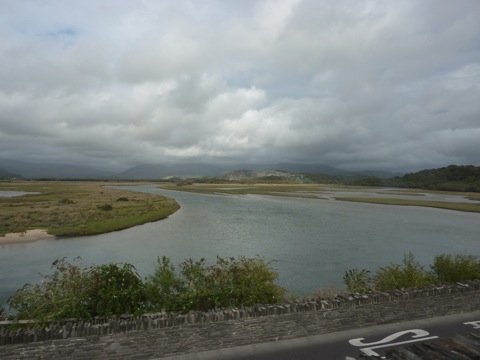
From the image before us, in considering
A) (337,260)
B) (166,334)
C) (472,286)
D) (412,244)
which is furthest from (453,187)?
(166,334)

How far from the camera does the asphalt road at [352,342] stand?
11.1 metres

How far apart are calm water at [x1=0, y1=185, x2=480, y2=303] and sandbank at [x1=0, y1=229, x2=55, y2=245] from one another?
196 cm

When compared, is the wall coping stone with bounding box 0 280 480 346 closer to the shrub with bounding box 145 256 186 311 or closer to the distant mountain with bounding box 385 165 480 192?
the shrub with bounding box 145 256 186 311

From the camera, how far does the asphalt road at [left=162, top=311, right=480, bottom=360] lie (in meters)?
11.1

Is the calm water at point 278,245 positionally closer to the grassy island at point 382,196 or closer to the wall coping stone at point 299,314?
the wall coping stone at point 299,314

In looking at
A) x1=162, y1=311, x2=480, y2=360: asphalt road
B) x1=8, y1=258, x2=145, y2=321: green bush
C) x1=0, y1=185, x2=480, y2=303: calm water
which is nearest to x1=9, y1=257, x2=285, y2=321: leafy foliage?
x1=8, y1=258, x2=145, y2=321: green bush

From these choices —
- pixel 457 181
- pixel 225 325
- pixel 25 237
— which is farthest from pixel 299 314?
pixel 457 181

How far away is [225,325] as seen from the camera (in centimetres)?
1159

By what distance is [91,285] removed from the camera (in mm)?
13109

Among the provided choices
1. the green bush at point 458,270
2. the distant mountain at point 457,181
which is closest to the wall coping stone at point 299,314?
the green bush at point 458,270

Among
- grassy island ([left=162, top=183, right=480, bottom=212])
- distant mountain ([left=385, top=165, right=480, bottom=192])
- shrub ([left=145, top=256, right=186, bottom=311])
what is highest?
distant mountain ([left=385, top=165, right=480, bottom=192])

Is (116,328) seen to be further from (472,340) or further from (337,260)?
(337,260)

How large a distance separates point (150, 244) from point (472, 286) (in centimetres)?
3438

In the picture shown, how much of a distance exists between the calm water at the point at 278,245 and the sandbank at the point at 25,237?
6.43 ft
